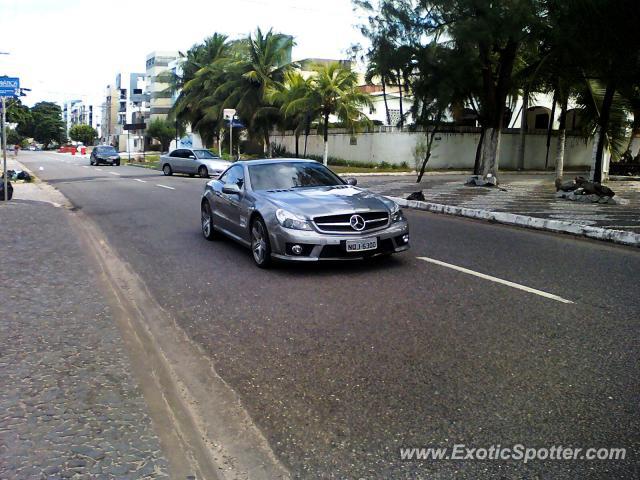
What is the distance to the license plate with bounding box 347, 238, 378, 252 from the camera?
7160 mm

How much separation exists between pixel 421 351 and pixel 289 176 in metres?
4.58

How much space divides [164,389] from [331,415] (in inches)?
47.8

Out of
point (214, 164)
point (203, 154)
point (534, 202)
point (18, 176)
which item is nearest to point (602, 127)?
point (534, 202)

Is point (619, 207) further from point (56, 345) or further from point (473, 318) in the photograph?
point (56, 345)

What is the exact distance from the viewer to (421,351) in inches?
183

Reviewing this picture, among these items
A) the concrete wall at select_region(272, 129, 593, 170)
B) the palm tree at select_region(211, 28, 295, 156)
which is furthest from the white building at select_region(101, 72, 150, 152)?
the concrete wall at select_region(272, 129, 593, 170)

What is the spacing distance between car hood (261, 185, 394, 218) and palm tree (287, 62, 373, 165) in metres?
23.6

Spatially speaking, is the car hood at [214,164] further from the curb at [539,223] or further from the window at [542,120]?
the window at [542,120]

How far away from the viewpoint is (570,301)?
20.0ft

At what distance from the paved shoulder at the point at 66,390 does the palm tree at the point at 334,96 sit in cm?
2581

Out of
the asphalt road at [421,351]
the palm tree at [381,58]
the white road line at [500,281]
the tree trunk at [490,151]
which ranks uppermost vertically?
the palm tree at [381,58]

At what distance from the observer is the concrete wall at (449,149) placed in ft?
117

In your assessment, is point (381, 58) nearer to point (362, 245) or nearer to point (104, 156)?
point (362, 245)

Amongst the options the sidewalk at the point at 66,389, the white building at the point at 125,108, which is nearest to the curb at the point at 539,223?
the sidewalk at the point at 66,389
